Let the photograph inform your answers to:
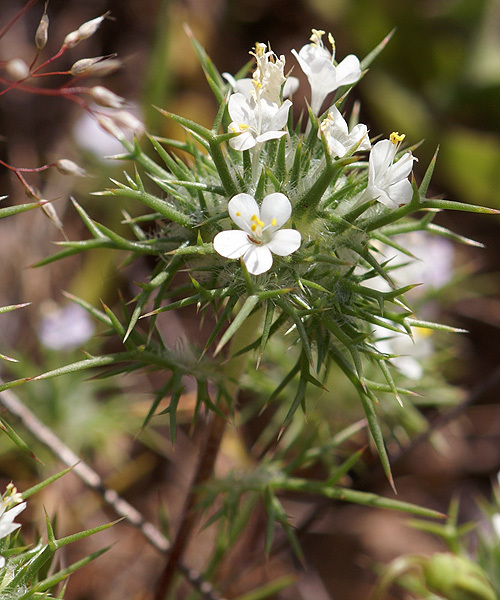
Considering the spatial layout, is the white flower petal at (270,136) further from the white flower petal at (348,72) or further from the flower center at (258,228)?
the white flower petal at (348,72)

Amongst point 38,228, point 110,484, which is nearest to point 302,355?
point 110,484

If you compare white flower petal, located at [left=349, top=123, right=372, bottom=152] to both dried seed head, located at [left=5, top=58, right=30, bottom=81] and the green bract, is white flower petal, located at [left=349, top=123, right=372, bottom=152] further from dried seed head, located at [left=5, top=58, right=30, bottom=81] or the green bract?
dried seed head, located at [left=5, top=58, right=30, bottom=81]

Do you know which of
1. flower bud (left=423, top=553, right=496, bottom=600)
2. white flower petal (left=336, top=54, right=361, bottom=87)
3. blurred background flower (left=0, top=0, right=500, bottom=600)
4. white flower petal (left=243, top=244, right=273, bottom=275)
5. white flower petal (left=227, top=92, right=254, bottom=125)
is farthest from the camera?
blurred background flower (left=0, top=0, right=500, bottom=600)

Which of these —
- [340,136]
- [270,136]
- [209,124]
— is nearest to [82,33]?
[270,136]

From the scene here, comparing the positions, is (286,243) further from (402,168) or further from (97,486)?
(97,486)

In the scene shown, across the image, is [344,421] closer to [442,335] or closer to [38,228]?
[442,335]

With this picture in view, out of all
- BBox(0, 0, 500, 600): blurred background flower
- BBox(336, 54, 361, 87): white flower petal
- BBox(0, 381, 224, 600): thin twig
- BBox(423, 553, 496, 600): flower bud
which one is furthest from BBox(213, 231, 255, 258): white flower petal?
BBox(0, 0, 500, 600): blurred background flower

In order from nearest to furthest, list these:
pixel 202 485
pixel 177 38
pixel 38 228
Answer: pixel 202 485, pixel 38 228, pixel 177 38
